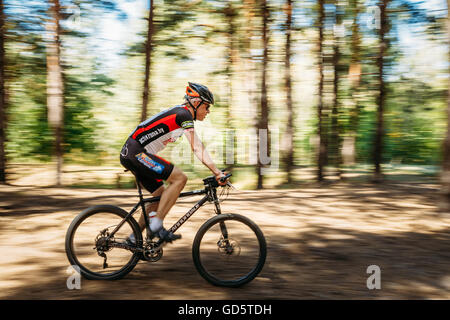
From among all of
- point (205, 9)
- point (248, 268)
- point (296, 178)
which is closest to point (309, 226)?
point (248, 268)

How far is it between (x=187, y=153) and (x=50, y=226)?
7340mm

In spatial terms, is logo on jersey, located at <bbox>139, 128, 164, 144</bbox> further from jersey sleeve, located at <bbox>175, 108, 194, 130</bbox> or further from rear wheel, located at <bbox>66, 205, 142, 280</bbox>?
rear wheel, located at <bbox>66, 205, 142, 280</bbox>

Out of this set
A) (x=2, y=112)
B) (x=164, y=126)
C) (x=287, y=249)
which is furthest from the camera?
(x=2, y=112)

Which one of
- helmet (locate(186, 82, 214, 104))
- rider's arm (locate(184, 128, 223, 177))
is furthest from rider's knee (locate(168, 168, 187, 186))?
helmet (locate(186, 82, 214, 104))

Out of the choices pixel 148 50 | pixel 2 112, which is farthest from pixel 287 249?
pixel 2 112

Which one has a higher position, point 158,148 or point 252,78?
point 252,78

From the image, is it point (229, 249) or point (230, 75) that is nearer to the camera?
point (229, 249)

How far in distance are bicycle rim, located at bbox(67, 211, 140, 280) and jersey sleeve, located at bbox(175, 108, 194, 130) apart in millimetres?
1235

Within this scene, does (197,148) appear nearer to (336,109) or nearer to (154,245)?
(154,245)

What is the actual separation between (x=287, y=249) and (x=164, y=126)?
2.70 meters

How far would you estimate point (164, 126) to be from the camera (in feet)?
13.9

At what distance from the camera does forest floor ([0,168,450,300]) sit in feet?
13.5

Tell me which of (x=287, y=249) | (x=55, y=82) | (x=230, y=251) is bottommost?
(x=287, y=249)

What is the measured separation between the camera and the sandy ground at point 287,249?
410cm
